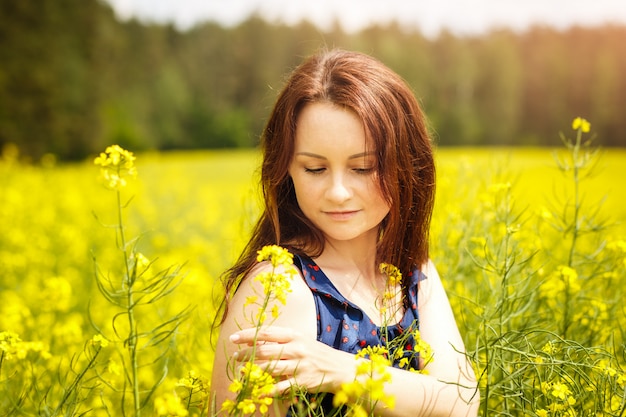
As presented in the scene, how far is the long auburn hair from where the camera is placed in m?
1.55

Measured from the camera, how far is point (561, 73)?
20.3m

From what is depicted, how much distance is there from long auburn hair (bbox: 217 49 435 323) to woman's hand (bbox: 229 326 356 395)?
26cm

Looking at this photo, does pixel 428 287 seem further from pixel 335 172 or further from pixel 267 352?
pixel 267 352

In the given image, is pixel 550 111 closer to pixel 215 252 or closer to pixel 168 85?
pixel 168 85

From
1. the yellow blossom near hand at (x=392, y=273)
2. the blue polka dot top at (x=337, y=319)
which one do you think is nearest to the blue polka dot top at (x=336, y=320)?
the blue polka dot top at (x=337, y=319)

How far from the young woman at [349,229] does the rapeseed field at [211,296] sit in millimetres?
117

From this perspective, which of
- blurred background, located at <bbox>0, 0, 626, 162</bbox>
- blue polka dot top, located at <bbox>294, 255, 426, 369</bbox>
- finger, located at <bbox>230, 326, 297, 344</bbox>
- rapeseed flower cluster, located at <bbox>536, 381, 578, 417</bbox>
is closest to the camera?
finger, located at <bbox>230, 326, 297, 344</bbox>

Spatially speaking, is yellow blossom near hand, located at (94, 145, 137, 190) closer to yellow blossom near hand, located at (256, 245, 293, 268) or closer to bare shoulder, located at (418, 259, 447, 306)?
yellow blossom near hand, located at (256, 245, 293, 268)

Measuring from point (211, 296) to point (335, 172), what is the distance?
2.29 ft

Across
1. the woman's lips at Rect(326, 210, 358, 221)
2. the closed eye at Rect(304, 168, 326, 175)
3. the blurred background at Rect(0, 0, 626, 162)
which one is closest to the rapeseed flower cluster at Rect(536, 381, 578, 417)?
the woman's lips at Rect(326, 210, 358, 221)

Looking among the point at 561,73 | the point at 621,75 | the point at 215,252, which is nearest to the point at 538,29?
the point at 561,73

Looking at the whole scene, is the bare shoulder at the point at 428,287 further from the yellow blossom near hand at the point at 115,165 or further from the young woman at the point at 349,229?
the yellow blossom near hand at the point at 115,165

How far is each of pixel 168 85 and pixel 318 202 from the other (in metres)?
22.6

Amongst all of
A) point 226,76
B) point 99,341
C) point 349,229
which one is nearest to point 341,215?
point 349,229
